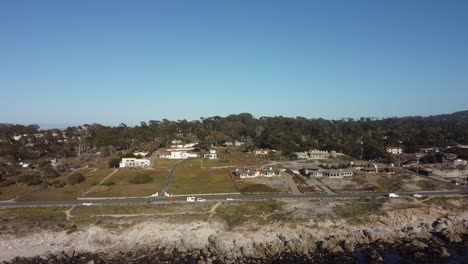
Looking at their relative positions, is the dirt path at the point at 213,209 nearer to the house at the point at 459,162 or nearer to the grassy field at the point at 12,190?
the grassy field at the point at 12,190

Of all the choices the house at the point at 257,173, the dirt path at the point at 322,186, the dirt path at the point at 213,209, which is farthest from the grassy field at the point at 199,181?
the dirt path at the point at 322,186

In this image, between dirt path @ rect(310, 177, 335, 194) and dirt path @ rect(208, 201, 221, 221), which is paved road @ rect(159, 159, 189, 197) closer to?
dirt path @ rect(208, 201, 221, 221)

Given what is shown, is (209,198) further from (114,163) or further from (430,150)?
(430,150)

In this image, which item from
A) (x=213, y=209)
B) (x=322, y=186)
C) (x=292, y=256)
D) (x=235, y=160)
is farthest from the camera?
(x=235, y=160)

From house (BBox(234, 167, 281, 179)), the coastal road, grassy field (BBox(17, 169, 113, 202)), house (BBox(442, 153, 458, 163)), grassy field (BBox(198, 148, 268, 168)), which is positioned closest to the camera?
the coastal road

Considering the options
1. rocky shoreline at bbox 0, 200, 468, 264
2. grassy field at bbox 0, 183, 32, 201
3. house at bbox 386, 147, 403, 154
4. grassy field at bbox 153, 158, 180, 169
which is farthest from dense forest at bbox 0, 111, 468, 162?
rocky shoreline at bbox 0, 200, 468, 264

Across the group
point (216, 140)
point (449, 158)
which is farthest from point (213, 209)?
point (216, 140)
